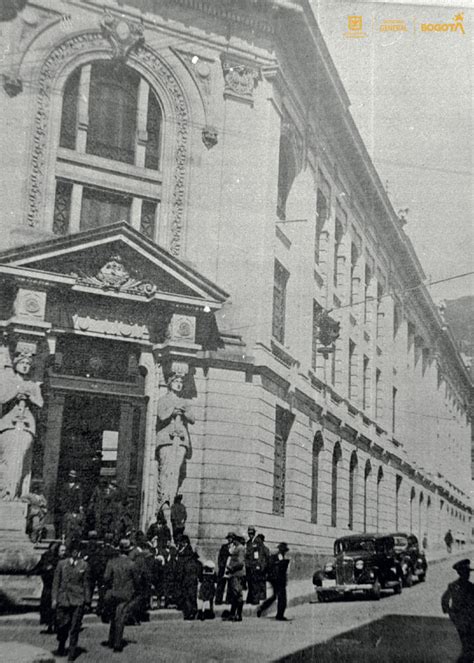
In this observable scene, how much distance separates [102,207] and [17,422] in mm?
5385

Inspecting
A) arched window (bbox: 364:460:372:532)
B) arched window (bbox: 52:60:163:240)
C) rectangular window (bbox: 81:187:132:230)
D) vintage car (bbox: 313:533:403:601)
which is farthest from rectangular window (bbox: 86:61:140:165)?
arched window (bbox: 364:460:372:532)

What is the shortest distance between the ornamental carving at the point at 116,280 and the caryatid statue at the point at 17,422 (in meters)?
1.98

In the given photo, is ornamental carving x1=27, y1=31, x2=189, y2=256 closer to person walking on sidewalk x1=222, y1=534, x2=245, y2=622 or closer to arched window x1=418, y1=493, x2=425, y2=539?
person walking on sidewalk x1=222, y1=534, x2=245, y2=622

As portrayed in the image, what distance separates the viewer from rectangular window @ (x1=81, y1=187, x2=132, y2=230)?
18.8 meters

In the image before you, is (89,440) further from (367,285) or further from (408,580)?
(367,285)

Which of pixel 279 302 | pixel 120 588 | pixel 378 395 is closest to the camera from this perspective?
pixel 120 588

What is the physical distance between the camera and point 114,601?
1171 centimetres

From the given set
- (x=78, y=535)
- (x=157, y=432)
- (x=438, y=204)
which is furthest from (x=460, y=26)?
(x=78, y=535)

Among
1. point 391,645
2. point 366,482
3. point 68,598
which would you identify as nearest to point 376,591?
point 391,645

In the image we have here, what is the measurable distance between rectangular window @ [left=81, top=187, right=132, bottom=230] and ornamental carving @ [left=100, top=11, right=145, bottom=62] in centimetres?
311

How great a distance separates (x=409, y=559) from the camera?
20.9 metres

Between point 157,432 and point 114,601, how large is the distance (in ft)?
22.5

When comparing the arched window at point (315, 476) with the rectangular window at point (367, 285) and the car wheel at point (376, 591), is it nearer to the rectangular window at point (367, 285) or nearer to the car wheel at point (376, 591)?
the car wheel at point (376, 591)

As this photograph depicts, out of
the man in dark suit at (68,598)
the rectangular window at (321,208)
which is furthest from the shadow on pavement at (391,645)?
the rectangular window at (321,208)
